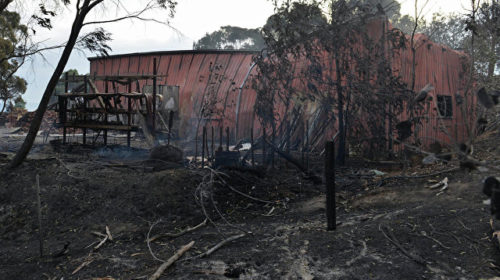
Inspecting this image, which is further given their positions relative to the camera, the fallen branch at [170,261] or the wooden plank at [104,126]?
the wooden plank at [104,126]

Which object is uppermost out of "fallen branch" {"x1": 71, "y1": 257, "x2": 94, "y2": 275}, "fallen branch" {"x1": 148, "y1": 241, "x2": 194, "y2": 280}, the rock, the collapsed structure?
the collapsed structure

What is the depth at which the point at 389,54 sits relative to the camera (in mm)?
10664

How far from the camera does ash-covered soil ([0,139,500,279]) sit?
417 centimetres

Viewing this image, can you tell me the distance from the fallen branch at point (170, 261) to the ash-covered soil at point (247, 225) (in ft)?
0.27

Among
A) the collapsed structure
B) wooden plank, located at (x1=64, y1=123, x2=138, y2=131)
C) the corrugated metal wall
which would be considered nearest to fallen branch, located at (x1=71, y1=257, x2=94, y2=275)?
the collapsed structure

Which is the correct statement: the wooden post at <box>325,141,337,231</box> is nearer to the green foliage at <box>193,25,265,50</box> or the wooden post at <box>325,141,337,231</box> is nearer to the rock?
the rock

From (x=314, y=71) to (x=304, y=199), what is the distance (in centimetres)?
433

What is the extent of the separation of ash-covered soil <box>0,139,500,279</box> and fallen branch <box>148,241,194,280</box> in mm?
83

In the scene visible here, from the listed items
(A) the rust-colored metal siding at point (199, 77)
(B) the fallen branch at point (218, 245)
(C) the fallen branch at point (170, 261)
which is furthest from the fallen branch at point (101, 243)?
(A) the rust-colored metal siding at point (199, 77)

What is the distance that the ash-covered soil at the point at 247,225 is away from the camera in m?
4.17

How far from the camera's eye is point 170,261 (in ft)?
14.6

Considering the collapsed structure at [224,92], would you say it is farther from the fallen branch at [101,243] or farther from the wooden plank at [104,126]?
the fallen branch at [101,243]

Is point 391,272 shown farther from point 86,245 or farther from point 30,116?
point 30,116

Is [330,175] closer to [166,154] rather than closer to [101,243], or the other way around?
[101,243]
